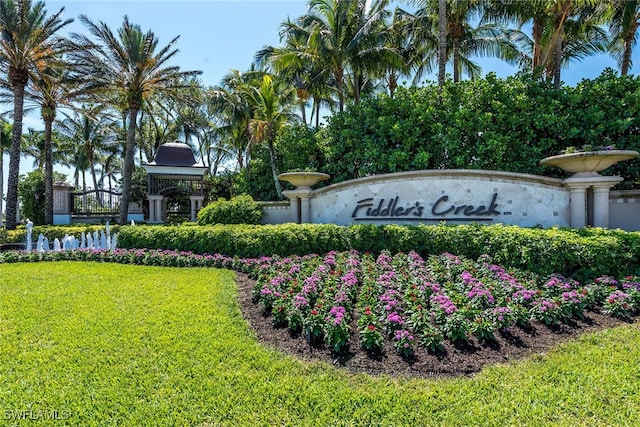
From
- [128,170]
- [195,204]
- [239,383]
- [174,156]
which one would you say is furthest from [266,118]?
[239,383]

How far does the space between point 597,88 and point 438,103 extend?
173 inches

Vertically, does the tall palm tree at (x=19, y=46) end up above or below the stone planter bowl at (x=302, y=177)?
above

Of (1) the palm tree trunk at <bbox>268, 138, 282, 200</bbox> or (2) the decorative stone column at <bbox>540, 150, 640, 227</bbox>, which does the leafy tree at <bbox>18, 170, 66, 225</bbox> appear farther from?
(2) the decorative stone column at <bbox>540, 150, 640, 227</bbox>

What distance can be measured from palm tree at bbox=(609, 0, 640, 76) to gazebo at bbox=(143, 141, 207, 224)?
2162 cm

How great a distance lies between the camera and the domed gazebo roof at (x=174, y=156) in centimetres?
2175

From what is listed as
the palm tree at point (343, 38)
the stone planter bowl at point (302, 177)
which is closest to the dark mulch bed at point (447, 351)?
the stone planter bowl at point (302, 177)

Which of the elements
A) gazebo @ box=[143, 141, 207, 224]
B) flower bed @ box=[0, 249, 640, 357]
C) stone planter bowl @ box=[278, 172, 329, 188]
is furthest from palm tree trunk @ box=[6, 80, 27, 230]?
flower bed @ box=[0, 249, 640, 357]

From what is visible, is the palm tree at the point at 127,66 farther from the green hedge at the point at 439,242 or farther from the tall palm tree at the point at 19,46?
the green hedge at the point at 439,242

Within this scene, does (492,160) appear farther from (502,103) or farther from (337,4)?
(337,4)

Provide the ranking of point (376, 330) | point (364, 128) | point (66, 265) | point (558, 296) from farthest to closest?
point (364, 128) → point (66, 265) → point (558, 296) → point (376, 330)

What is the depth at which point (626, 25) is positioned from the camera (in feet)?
45.5

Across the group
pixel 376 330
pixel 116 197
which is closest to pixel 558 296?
pixel 376 330

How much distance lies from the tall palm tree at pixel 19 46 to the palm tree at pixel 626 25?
2331 cm

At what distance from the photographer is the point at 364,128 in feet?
42.9
